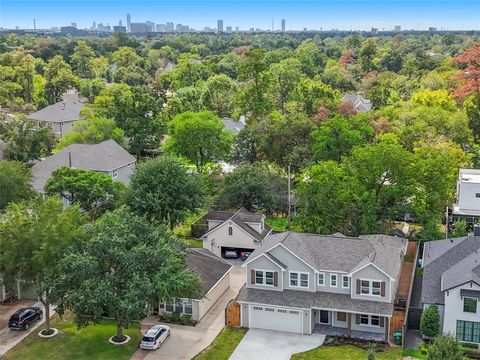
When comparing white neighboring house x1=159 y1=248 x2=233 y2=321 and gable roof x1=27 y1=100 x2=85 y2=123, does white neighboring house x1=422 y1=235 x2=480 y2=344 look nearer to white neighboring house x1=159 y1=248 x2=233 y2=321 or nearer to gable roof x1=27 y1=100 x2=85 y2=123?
white neighboring house x1=159 y1=248 x2=233 y2=321

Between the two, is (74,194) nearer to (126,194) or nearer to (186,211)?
(126,194)

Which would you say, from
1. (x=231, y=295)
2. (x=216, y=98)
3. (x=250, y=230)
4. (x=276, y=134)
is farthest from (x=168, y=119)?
(x=231, y=295)

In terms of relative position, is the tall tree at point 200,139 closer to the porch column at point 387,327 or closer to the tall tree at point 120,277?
the tall tree at point 120,277

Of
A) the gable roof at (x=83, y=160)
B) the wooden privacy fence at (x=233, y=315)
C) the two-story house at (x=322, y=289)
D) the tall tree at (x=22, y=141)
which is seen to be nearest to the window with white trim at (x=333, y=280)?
the two-story house at (x=322, y=289)

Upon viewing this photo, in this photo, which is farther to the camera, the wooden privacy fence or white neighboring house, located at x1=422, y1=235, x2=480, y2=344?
the wooden privacy fence

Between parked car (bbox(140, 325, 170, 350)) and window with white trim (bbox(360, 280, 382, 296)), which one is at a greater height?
window with white trim (bbox(360, 280, 382, 296))

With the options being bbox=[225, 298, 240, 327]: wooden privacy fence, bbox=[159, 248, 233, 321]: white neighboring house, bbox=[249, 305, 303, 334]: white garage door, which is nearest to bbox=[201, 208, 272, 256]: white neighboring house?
bbox=[159, 248, 233, 321]: white neighboring house

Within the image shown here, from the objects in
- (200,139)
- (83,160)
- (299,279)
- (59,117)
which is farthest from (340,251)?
(59,117)
